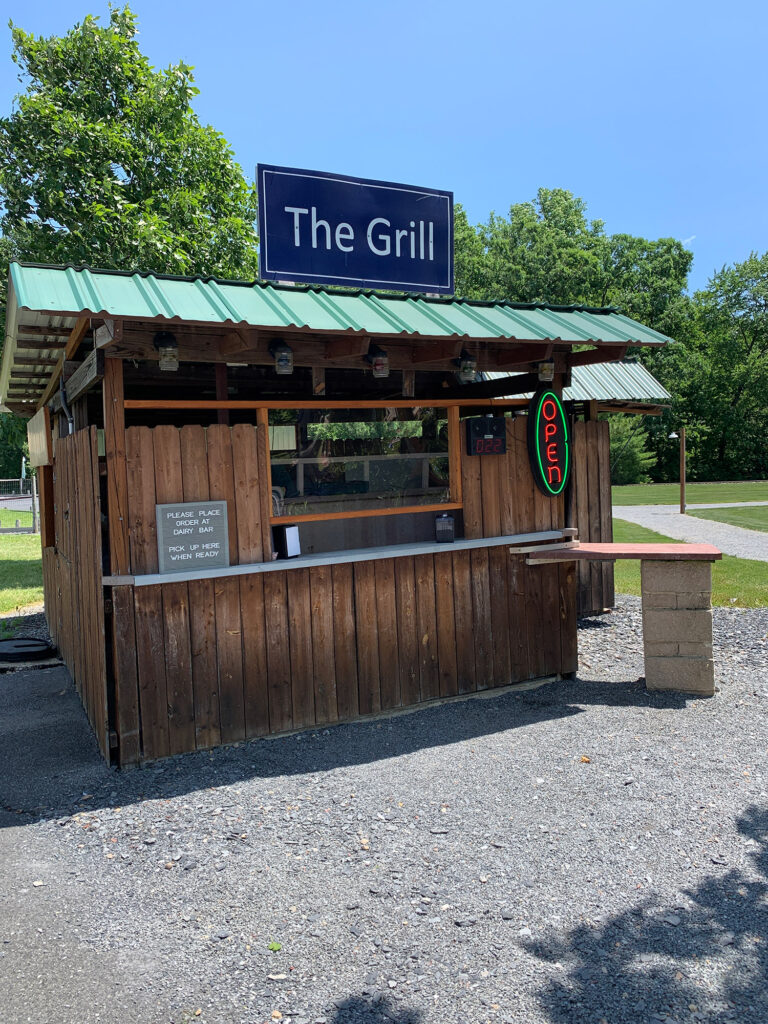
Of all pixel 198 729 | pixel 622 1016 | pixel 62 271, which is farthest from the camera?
pixel 198 729

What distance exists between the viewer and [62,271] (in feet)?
15.2

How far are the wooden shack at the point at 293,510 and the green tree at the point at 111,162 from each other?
5.81 meters

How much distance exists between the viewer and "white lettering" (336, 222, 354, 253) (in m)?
5.78

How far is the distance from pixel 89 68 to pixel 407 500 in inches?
407

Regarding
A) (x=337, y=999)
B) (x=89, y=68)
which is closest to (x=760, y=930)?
(x=337, y=999)

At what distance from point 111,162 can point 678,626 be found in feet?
35.8

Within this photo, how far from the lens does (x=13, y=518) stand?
92.3ft

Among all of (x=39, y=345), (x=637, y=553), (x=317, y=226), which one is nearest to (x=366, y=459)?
(x=317, y=226)

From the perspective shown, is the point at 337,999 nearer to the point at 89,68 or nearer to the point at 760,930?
the point at 760,930

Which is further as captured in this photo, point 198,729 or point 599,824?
point 198,729

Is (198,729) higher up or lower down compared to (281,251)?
lower down

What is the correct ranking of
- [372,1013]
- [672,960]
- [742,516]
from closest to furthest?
[372,1013], [672,960], [742,516]

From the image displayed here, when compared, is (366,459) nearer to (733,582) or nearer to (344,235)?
(344,235)

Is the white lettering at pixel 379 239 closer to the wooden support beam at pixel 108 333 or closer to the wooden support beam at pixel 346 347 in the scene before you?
the wooden support beam at pixel 346 347
